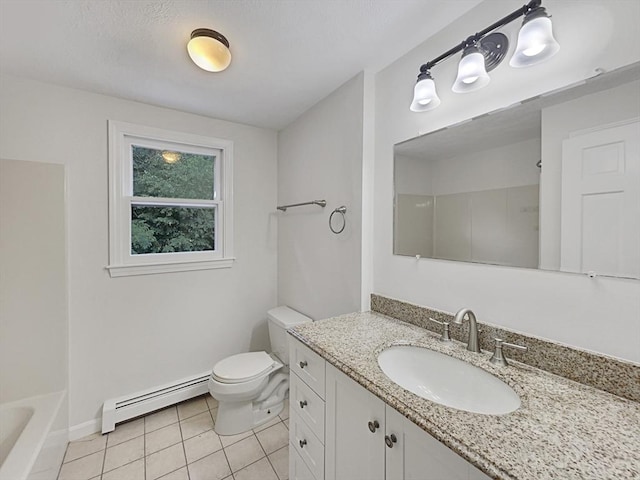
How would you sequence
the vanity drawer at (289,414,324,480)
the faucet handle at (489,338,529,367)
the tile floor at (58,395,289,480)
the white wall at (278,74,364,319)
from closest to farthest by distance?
the faucet handle at (489,338,529,367)
the vanity drawer at (289,414,324,480)
the tile floor at (58,395,289,480)
the white wall at (278,74,364,319)

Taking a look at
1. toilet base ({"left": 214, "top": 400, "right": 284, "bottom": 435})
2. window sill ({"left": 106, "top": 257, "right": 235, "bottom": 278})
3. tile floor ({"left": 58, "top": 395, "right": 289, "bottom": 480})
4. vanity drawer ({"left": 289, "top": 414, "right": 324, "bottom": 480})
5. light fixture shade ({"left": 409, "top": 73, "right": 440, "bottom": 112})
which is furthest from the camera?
window sill ({"left": 106, "top": 257, "right": 235, "bottom": 278})

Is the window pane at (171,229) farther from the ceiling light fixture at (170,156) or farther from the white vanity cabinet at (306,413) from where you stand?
the white vanity cabinet at (306,413)

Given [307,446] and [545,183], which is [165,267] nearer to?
[307,446]

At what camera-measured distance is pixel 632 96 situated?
0.81m

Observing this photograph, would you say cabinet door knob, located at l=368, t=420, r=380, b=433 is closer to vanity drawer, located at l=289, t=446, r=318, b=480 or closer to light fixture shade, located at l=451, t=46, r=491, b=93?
vanity drawer, located at l=289, t=446, r=318, b=480

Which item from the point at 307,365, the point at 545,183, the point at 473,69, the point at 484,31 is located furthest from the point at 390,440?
the point at 484,31

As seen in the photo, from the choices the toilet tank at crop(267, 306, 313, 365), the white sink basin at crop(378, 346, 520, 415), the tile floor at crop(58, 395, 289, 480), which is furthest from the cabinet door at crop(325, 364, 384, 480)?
the toilet tank at crop(267, 306, 313, 365)

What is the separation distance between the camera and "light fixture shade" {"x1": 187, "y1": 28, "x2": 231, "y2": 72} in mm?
1296

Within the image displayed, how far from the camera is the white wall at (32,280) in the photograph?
1632mm

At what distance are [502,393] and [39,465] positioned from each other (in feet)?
6.71

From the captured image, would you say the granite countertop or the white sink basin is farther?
the white sink basin

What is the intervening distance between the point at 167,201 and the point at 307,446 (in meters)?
1.92

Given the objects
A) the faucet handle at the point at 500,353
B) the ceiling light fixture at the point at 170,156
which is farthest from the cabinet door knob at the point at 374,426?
the ceiling light fixture at the point at 170,156

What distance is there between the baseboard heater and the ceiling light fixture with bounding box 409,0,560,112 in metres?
2.47
